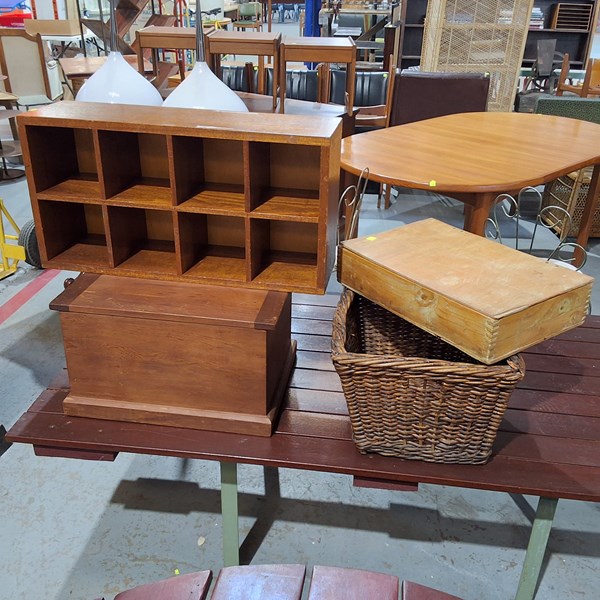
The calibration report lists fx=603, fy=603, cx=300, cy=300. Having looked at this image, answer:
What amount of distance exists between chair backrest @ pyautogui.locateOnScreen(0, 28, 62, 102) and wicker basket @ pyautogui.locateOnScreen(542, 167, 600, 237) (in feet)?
19.8

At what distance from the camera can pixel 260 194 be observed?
1597 mm

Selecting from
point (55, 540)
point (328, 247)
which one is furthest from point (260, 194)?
point (55, 540)

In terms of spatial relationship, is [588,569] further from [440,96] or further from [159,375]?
[440,96]

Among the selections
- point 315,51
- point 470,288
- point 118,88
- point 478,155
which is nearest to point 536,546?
point 470,288

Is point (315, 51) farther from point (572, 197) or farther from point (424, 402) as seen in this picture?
point (424, 402)

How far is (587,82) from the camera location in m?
6.44

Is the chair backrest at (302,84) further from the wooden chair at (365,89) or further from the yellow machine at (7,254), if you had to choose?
the yellow machine at (7,254)

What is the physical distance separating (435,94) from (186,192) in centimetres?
400

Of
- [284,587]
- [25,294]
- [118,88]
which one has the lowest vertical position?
[25,294]

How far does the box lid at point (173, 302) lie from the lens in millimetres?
1449

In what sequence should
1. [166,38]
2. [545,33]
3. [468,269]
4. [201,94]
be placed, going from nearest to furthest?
[468,269], [201,94], [166,38], [545,33]

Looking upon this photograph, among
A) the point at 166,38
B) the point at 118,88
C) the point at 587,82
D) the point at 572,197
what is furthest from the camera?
the point at 587,82

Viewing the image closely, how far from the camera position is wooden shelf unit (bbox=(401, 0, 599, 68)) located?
793 cm

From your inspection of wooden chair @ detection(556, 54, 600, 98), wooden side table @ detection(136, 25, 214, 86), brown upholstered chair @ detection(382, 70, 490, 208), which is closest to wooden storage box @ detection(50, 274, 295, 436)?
wooden side table @ detection(136, 25, 214, 86)
